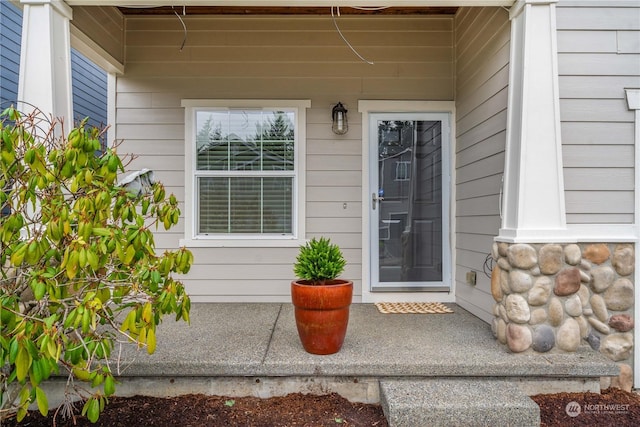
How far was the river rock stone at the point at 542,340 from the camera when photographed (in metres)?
2.48

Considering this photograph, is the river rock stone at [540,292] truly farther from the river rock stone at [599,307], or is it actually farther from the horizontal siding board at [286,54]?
→ the horizontal siding board at [286,54]

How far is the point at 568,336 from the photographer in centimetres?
250

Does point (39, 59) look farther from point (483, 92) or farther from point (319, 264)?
point (483, 92)

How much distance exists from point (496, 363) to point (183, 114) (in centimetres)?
365

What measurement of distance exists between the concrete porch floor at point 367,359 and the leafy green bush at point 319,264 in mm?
512

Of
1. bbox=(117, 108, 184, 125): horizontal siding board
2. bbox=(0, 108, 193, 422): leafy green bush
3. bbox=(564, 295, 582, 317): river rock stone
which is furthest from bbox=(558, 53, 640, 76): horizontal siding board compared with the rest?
bbox=(117, 108, 184, 125): horizontal siding board

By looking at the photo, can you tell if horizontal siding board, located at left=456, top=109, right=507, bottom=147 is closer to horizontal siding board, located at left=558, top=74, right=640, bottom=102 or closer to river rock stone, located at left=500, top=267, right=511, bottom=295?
horizontal siding board, located at left=558, top=74, right=640, bottom=102

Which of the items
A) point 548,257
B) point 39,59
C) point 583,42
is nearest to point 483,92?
point 583,42

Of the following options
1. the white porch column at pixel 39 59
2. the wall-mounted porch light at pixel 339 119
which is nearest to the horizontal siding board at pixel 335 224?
the wall-mounted porch light at pixel 339 119

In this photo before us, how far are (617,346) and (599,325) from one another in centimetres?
19

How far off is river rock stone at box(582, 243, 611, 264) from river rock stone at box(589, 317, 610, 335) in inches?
15.9

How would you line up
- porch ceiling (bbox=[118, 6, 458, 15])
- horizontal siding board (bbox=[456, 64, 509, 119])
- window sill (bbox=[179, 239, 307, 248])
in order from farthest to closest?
1. window sill (bbox=[179, 239, 307, 248])
2. porch ceiling (bbox=[118, 6, 458, 15])
3. horizontal siding board (bbox=[456, 64, 509, 119])

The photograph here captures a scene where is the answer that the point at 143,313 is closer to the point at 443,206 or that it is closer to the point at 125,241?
the point at 125,241

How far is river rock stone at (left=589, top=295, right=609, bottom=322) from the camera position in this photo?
8.64 feet
